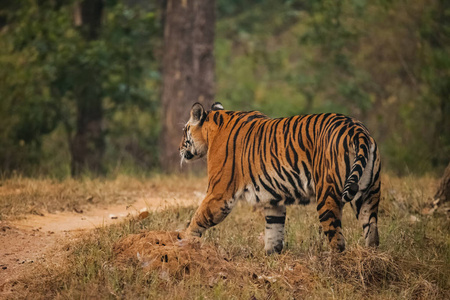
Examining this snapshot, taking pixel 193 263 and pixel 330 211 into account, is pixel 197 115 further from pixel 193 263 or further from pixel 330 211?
pixel 330 211

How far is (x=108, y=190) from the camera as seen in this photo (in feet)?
29.0

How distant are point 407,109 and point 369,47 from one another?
147 inches

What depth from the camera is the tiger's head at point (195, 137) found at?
6.52 metres

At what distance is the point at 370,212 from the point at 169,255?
5.66ft

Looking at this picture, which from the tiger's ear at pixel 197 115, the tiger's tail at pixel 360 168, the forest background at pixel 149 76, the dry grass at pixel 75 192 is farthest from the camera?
the forest background at pixel 149 76

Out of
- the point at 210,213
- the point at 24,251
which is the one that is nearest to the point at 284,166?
the point at 210,213

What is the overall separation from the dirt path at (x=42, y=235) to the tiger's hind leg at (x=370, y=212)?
2.44 m

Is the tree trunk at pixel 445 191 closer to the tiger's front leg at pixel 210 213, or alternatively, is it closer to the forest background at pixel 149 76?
the forest background at pixel 149 76

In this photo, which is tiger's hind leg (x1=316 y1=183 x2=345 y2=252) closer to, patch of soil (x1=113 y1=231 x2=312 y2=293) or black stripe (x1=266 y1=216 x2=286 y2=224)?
patch of soil (x1=113 y1=231 x2=312 y2=293)

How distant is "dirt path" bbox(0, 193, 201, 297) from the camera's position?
5.52 meters

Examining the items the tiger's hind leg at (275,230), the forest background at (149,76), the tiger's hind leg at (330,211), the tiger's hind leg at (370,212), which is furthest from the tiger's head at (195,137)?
the forest background at (149,76)

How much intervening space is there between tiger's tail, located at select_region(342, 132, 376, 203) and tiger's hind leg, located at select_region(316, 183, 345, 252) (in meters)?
0.11

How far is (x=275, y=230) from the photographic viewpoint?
6.21m

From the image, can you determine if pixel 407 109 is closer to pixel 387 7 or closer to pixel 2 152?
pixel 387 7
